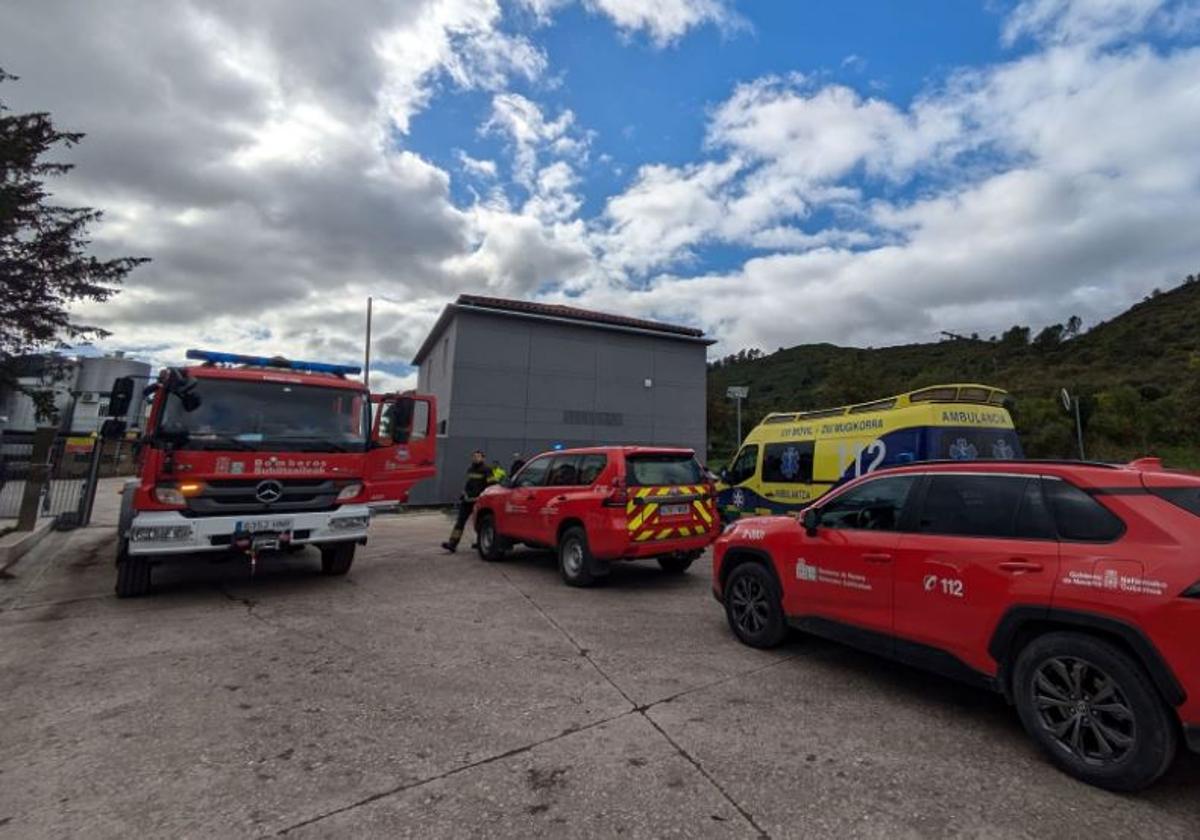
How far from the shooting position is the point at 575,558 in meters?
7.68

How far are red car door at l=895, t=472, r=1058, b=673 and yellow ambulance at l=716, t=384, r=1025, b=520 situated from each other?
13.3 feet

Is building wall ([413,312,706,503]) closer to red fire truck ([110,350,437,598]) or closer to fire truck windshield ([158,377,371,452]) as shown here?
red fire truck ([110,350,437,598])

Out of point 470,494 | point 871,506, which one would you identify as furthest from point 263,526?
point 871,506

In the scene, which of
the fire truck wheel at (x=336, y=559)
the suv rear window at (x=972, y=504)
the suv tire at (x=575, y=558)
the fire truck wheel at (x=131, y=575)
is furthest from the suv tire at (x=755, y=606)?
the fire truck wheel at (x=131, y=575)

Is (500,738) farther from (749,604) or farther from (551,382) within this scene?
(551,382)

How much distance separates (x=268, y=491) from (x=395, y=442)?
167 centimetres

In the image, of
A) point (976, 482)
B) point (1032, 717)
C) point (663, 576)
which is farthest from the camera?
point (663, 576)

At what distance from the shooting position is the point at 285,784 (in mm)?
2951

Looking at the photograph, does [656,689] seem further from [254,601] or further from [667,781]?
[254,601]

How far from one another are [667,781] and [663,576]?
5.42m

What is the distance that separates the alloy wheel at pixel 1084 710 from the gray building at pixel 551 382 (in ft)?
56.9

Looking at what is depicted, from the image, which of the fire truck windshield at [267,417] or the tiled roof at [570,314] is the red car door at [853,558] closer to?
the fire truck windshield at [267,417]

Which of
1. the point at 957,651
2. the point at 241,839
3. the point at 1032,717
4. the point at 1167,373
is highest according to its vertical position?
the point at 1167,373

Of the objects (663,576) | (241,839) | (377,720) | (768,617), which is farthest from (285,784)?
(663,576)
